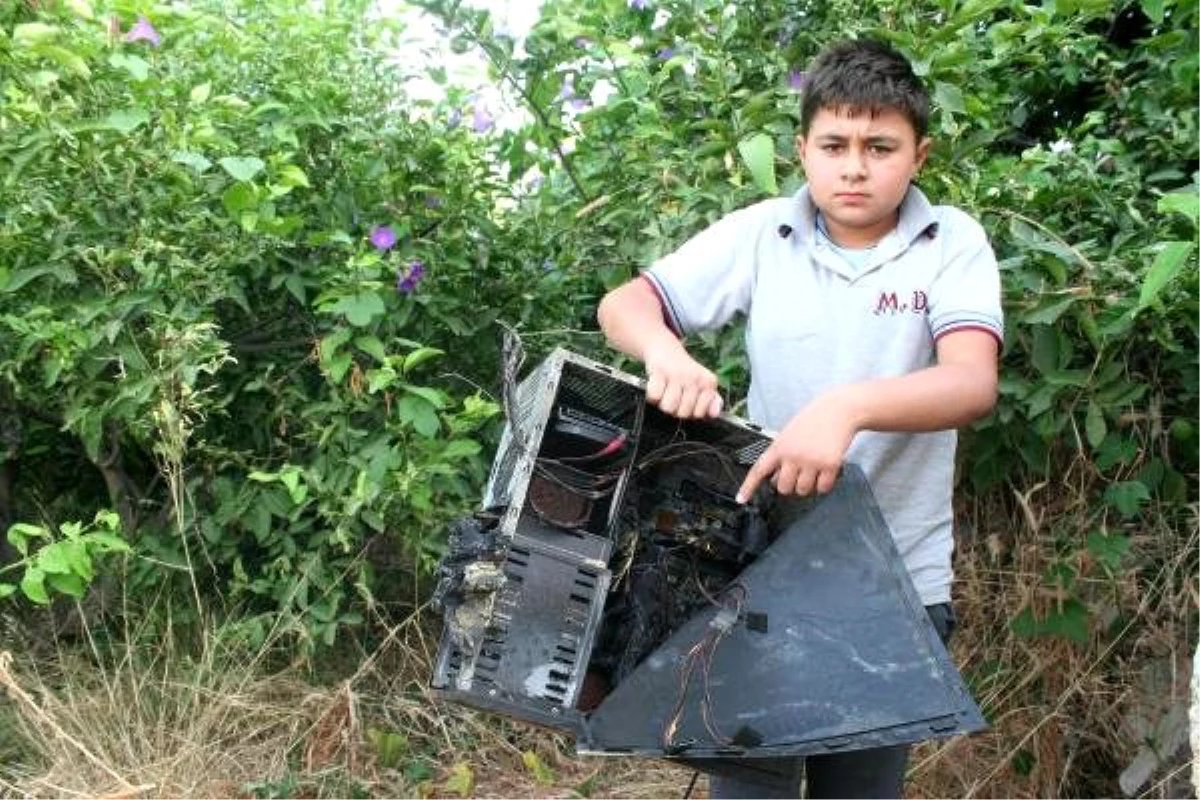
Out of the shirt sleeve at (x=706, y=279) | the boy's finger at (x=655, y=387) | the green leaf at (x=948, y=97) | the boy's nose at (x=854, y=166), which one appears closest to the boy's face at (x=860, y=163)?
the boy's nose at (x=854, y=166)

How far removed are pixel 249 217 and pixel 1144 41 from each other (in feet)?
6.14

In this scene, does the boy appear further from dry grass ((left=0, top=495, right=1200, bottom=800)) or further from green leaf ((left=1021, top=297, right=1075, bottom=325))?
dry grass ((left=0, top=495, right=1200, bottom=800))

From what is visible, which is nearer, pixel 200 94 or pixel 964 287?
pixel 964 287

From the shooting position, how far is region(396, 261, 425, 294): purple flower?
3057 millimetres

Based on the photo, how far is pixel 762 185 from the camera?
2.59 m

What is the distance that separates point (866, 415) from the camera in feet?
A: 5.73

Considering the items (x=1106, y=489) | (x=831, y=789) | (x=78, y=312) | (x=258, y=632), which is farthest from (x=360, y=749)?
(x=1106, y=489)

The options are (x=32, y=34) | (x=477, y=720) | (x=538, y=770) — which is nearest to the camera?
(x=32, y=34)

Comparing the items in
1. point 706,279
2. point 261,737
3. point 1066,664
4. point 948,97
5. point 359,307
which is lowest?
point 261,737

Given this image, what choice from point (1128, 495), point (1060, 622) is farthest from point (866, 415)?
point (1060, 622)

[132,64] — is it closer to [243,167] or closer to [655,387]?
[243,167]

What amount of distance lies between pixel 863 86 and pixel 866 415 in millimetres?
511

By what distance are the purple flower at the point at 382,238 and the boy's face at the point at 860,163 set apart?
49.3 inches

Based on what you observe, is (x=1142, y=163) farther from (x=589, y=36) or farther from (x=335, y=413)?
(x=335, y=413)
